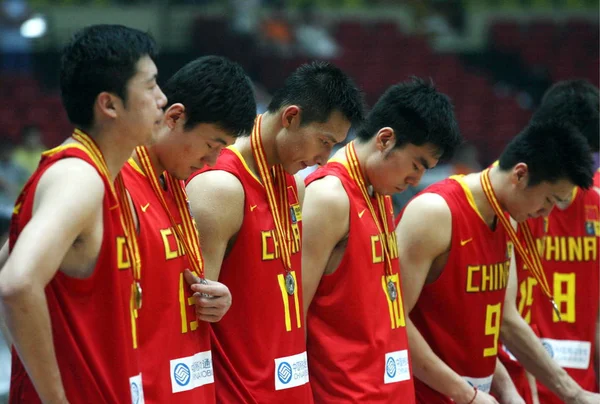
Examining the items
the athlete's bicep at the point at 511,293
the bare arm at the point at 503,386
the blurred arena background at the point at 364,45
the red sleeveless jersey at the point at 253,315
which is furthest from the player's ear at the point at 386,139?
the blurred arena background at the point at 364,45

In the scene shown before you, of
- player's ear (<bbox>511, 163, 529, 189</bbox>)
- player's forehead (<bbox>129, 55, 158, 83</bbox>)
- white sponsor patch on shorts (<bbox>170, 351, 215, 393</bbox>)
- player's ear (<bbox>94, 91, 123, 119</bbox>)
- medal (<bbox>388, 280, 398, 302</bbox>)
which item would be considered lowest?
white sponsor patch on shorts (<bbox>170, 351, 215, 393</bbox>)

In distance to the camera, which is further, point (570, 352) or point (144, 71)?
point (570, 352)

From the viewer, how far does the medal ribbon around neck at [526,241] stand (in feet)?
13.6

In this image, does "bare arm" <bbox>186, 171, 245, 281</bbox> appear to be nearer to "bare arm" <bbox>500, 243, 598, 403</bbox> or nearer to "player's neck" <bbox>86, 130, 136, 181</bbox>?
"player's neck" <bbox>86, 130, 136, 181</bbox>

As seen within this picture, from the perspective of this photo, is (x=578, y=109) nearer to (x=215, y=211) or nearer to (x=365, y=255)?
(x=365, y=255)

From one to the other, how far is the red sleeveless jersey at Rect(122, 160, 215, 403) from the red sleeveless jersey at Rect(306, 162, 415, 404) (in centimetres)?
73

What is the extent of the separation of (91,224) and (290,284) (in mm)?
1151

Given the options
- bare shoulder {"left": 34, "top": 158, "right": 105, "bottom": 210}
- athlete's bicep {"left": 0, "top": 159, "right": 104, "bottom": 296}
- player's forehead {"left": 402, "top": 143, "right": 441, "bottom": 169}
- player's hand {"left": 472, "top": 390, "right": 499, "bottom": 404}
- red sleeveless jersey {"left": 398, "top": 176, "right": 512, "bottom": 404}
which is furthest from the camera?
red sleeveless jersey {"left": 398, "top": 176, "right": 512, "bottom": 404}

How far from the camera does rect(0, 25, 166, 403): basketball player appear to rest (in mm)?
2307

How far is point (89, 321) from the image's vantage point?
97.3 inches

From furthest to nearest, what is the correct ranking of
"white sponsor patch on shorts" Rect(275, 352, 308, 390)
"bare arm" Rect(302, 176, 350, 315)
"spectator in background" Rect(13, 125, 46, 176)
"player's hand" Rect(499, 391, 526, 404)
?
1. "spectator in background" Rect(13, 125, 46, 176)
2. "player's hand" Rect(499, 391, 526, 404)
3. "bare arm" Rect(302, 176, 350, 315)
4. "white sponsor patch on shorts" Rect(275, 352, 308, 390)

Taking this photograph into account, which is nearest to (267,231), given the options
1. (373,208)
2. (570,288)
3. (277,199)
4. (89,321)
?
(277,199)

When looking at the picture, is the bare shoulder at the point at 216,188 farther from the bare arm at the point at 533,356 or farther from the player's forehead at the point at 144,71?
the bare arm at the point at 533,356

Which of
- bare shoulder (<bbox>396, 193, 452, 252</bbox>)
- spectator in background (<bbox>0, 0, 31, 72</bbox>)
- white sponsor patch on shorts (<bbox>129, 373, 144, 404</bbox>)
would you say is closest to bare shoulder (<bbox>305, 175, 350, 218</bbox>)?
bare shoulder (<bbox>396, 193, 452, 252</bbox>)
